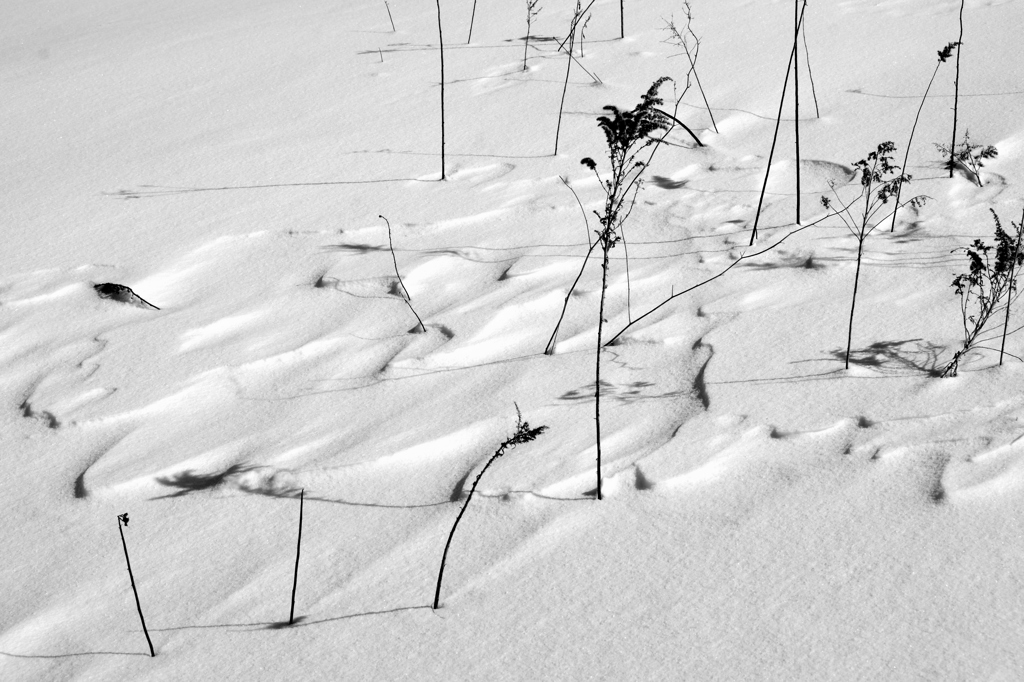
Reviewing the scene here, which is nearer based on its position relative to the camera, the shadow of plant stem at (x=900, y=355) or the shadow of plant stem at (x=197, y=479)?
the shadow of plant stem at (x=197, y=479)

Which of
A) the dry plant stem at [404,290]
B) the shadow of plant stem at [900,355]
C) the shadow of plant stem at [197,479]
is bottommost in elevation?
the shadow of plant stem at [197,479]

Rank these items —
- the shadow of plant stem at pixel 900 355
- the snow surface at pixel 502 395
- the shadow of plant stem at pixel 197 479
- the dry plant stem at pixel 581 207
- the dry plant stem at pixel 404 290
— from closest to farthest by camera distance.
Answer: the snow surface at pixel 502 395 < the shadow of plant stem at pixel 197 479 < the shadow of plant stem at pixel 900 355 < the dry plant stem at pixel 404 290 < the dry plant stem at pixel 581 207

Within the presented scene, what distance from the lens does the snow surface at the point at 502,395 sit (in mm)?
1357

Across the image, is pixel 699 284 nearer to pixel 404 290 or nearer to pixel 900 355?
pixel 900 355

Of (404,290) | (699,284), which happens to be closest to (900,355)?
(699,284)

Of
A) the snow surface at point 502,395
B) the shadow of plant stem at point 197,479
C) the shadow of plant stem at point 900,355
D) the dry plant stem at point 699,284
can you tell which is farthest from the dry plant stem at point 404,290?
the shadow of plant stem at point 900,355

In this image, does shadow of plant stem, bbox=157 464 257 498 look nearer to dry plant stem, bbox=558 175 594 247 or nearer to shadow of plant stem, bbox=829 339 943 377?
dry plant stem, bbox=558 175 594 247

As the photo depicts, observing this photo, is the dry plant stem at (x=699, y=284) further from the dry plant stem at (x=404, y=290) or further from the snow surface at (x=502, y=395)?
the dry plant stem at (x=404, y=290)

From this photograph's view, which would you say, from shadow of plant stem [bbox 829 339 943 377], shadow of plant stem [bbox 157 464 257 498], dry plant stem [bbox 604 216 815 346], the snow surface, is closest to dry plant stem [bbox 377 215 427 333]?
the snow surface

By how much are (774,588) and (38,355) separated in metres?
1.68

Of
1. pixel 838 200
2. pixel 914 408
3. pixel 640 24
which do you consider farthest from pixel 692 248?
pixel 640 24

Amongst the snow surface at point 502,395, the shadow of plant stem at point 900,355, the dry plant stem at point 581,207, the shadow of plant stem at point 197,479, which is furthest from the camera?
the dry plant stem at point 581,207

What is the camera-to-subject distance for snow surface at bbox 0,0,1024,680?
1.36m

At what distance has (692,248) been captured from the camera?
7.72 ft
